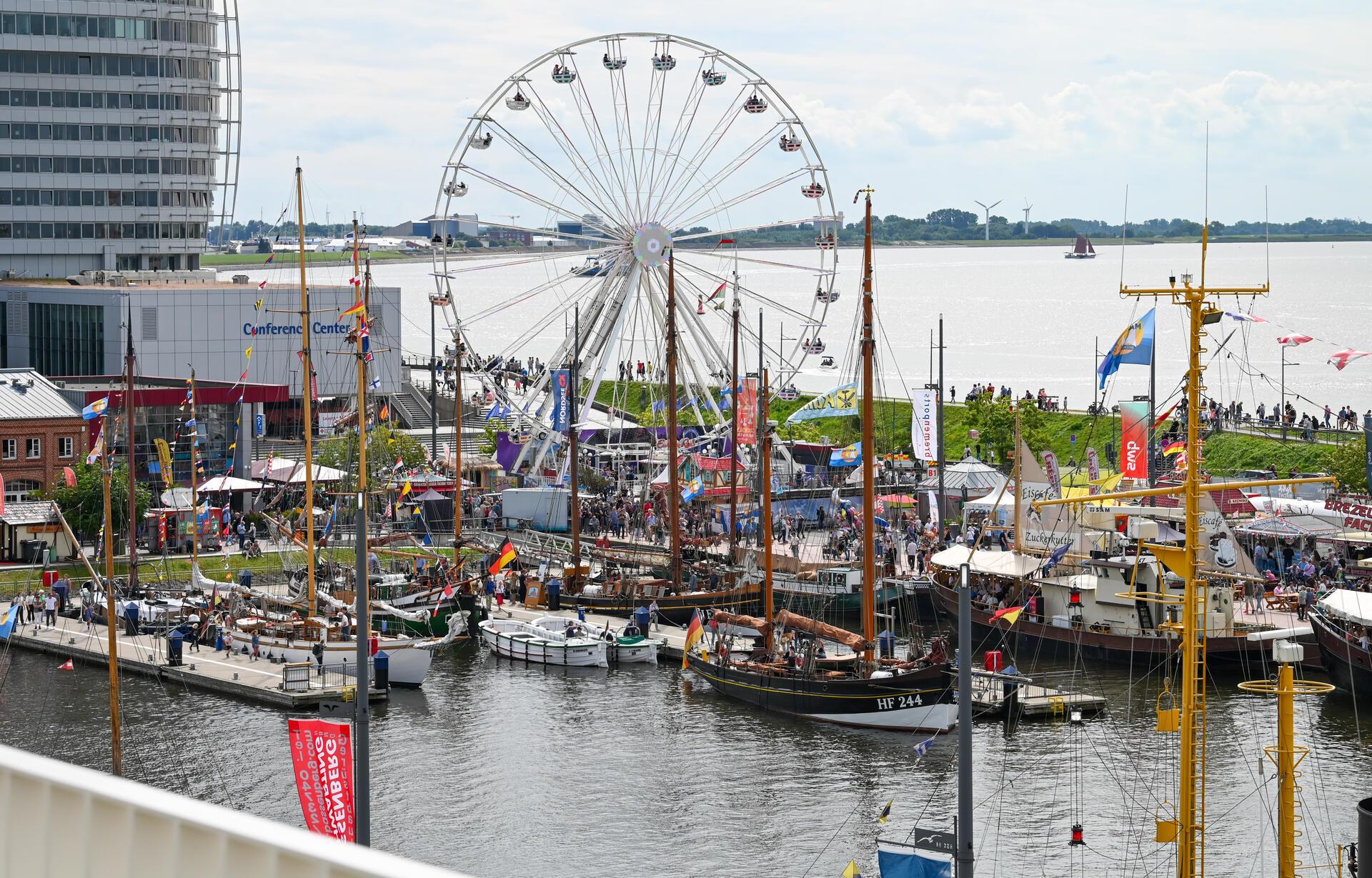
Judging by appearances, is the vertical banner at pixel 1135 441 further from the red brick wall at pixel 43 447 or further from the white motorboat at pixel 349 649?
the red brick wall at pixel 43 447

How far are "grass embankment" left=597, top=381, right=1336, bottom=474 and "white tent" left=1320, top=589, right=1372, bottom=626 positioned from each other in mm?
22439

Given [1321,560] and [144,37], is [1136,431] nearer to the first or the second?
[1321,560]

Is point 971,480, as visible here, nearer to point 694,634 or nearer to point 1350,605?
point 1350,605

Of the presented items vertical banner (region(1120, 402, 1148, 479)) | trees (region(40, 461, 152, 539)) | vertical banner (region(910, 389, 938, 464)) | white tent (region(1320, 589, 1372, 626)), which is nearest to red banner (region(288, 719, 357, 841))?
white tent (region(1320, 589, 1372, 626))

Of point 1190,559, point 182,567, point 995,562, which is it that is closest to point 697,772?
point 995,562

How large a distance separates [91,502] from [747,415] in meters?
23.8

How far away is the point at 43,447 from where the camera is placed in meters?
68.6

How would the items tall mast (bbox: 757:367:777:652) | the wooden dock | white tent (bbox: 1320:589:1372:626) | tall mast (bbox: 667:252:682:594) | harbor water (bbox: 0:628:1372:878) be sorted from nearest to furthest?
harbor water (bbox: 0:628:1372:878) < white tent (bbox: 1320:589:1372:626) < the wooden dock < tall mast (bbox: 757:367:777:652) < tall mast (bbox: 667:252:682:594)

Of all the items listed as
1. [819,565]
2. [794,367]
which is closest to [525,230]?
[794,367]

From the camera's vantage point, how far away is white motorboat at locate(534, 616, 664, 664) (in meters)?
51.2

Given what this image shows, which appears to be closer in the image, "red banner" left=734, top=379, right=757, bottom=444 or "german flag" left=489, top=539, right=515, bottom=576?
"german flag" left=489, top=539, right=515, bottom=576

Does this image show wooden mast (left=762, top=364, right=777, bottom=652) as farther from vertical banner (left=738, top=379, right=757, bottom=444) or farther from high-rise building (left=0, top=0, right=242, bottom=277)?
high-rise building (left=0, top=0, right=242, bottom=277)

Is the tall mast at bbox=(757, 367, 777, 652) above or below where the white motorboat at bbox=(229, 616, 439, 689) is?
above

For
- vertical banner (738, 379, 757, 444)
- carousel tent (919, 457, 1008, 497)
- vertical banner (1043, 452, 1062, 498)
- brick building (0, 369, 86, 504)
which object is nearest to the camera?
vertical banner (1043, 452, 1062, 498)
